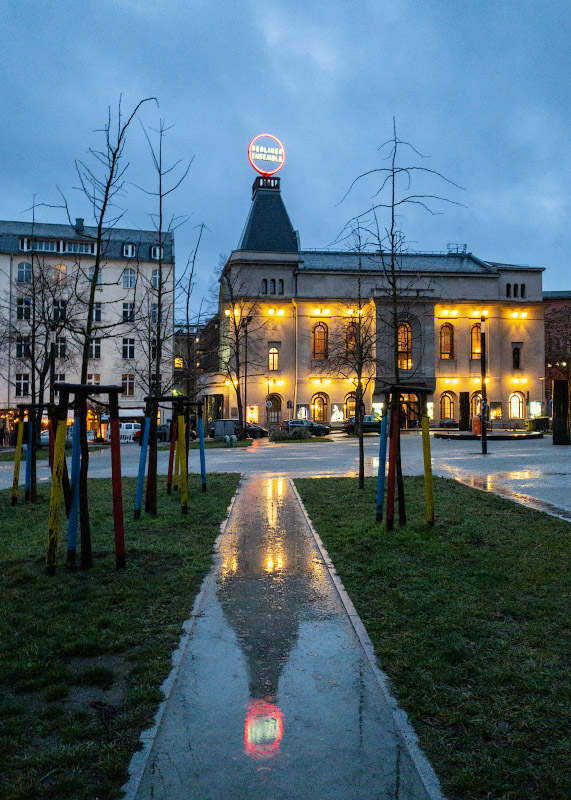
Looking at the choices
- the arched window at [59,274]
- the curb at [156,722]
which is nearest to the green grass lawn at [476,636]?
the curb at [156,722]

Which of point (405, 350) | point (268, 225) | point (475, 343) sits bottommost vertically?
point (405, 350)

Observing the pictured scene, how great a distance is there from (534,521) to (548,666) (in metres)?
5.97

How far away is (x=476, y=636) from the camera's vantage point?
479cm

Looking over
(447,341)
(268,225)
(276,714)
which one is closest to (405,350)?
(447,341)

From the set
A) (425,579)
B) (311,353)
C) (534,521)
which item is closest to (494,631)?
(425,579)

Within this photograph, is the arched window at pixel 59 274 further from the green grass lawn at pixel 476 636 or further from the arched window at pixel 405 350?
the arched window at pixel 405 350

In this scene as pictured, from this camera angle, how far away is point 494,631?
489 centimetres

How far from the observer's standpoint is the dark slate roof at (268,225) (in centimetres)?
6569

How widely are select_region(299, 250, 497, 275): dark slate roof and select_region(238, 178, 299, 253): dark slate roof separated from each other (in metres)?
2.79

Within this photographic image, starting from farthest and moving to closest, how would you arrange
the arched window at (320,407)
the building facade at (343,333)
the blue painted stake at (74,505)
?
the arched window at (320,407), the building facade at (343,333), the blue painted stake at (74,505)

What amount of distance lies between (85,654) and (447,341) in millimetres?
64984

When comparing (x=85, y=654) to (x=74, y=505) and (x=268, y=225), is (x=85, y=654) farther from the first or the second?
(x=268, y=225)

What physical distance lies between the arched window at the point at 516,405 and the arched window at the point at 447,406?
6790mm

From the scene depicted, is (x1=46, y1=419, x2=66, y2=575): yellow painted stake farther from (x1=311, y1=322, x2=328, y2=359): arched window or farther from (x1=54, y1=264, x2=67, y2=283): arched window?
(x1=311, y1=322, x2=328, y2=359): arched window
